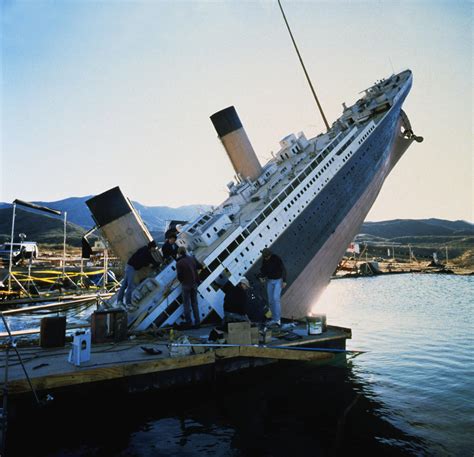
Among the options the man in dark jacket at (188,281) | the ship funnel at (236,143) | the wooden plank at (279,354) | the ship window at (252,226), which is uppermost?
the ship funnel at (236,143)

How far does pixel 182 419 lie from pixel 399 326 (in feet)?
45.1

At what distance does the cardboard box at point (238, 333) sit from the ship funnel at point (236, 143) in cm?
1111

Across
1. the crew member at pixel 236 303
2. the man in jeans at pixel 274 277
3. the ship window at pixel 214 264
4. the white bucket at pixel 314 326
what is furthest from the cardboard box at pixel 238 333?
the ship window at pixel 214 264

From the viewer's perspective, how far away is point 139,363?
6.22m

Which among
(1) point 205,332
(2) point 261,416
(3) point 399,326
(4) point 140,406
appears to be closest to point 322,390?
(2) point 261,416

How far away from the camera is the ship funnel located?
16641mm

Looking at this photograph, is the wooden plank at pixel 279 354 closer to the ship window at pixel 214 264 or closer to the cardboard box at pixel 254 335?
the cardboard box at pixel 254 335

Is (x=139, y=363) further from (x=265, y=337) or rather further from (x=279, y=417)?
(x=265, y=337)

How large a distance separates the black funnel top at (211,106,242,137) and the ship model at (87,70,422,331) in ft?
0.15

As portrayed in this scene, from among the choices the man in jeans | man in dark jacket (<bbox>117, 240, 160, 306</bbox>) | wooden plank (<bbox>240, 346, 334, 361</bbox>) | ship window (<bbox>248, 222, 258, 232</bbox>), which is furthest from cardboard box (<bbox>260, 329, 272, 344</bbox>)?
ship window (<bbox>248, 222, 258, 232</bbox>)

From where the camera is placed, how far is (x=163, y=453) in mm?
5270

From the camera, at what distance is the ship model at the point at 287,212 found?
1084 centimetres

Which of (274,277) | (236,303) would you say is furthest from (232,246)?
(236,303)

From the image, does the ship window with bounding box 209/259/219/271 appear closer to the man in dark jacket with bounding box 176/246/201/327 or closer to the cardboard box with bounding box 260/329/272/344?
the man in dark jacket with bounding box 176/246/201/327
